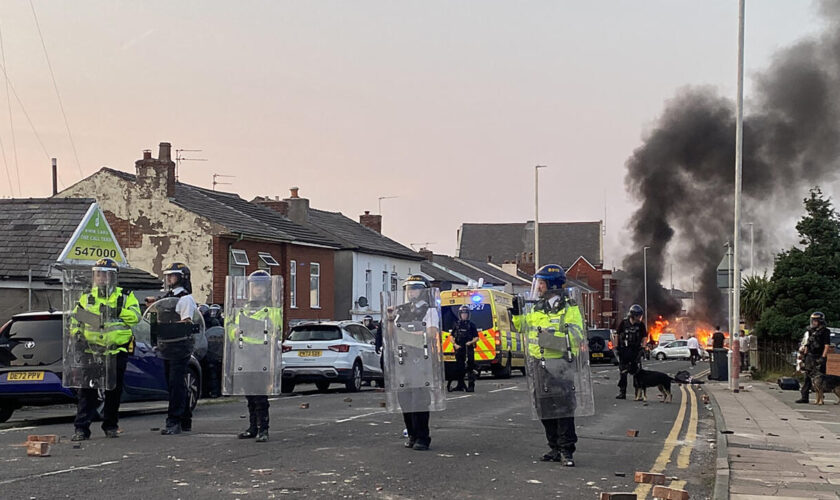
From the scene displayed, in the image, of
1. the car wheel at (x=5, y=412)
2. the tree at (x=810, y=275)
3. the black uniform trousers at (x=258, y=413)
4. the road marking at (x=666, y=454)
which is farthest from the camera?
the tree at (x=810, y=275)

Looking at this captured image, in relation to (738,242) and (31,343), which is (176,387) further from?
(738,242)

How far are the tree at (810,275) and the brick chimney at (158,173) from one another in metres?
20.8

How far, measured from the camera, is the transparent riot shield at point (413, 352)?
1091 centimetres

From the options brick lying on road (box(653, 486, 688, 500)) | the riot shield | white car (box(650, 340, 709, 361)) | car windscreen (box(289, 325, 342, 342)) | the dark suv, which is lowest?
white car (box(650, 340, 709, 361))

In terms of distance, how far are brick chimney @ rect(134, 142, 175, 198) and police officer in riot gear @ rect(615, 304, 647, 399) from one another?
68.0 feet

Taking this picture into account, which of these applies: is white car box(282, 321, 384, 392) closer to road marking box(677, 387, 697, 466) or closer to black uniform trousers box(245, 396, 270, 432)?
road marking box(677, 387, 697, 466)

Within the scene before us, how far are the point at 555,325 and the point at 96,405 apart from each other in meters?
5.71

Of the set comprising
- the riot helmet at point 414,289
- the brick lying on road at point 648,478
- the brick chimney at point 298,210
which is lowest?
the brick lying on road at point 648,478

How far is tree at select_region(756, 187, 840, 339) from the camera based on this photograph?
28734 millimetres

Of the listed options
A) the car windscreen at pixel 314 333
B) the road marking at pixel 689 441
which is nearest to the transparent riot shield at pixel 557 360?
the road marking at pixel 689 441

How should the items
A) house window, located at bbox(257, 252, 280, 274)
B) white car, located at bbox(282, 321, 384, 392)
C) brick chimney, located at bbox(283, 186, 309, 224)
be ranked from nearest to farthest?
white car, located at bbox(282, 321, 384, 392) → house window, located at bbox(257, 252, 280, 274) → brick chimney, located at bbox(283, 186, 309, 224)

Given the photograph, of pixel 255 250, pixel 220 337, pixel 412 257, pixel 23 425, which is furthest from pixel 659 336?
pixel 23 425

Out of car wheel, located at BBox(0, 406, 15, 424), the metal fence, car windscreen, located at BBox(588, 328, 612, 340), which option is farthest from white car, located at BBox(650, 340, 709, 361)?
car wheel, located at BBox(0, 406, 15, 424)

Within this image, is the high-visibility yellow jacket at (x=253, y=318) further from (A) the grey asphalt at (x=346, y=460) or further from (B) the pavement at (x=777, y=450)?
(B) the pavement at (x=777, y=450)
